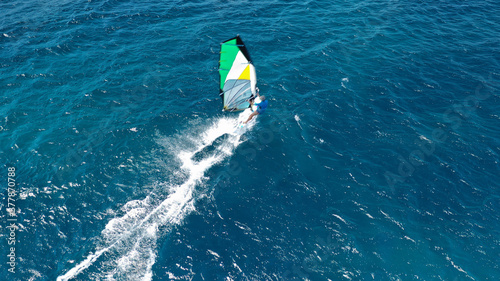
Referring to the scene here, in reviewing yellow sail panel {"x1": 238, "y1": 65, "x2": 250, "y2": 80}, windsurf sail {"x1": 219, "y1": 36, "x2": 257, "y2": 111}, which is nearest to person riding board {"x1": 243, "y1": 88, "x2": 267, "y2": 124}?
windsurf sail {"x1": 219, "y1": 36, "x2": 257, "y2": 111}

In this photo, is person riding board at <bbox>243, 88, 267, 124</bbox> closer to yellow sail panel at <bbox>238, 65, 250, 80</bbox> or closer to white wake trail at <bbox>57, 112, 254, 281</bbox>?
yellow sail panel at <bbox>238, 65, 250, 80</bbox>

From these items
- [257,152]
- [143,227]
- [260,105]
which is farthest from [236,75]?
[143,227]

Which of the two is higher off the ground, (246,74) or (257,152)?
(246,74)

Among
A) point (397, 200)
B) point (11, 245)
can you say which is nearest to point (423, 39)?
point (397, 200)

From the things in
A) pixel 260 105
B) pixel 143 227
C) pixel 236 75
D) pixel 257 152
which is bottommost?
pixel 143 227

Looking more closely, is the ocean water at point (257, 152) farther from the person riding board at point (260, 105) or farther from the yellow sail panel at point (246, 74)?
the yellow sail panel at point (246, 74)

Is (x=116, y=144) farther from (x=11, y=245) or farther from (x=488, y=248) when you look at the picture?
(x=488, y=248)

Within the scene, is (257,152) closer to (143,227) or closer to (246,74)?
(246,74)

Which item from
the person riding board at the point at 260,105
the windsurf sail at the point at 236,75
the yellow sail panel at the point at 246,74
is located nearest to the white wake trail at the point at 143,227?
the person riding board at the point at 260,105
